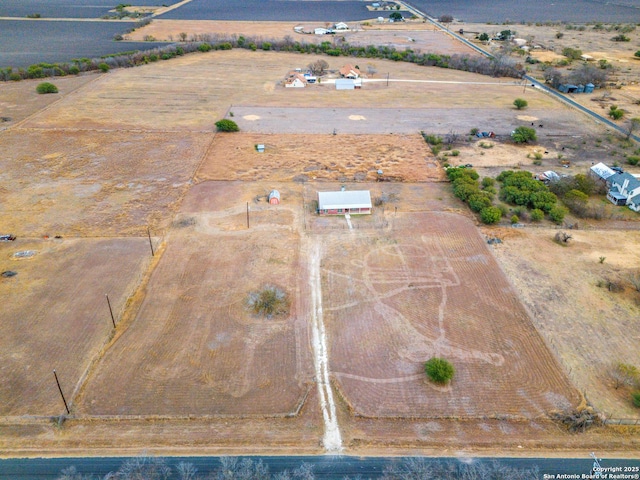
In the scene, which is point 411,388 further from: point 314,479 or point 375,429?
point 314,479

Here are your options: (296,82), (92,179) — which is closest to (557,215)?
(92,179)

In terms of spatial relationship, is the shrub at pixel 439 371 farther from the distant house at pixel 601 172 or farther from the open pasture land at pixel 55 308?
the distant house at pixel 601 172

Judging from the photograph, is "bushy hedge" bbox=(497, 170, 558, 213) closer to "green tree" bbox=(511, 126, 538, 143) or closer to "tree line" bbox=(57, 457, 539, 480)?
"green tree" bbox=(511, 126, 538, 143)

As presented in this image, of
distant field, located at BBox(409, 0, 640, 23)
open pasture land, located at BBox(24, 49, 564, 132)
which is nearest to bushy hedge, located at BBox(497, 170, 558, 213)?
open pasture land, located at BBox(24, 49, 564, 132)

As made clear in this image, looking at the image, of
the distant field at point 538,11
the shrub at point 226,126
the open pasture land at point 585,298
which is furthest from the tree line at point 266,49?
the distant field at point 538,11

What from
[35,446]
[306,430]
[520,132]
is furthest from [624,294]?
[35,446]
